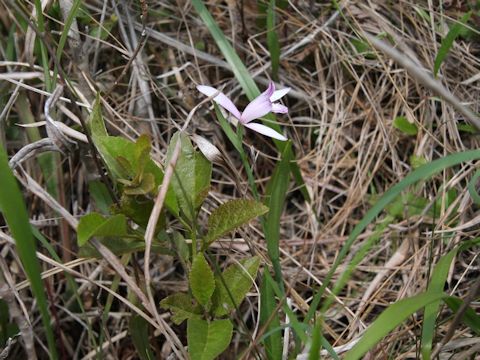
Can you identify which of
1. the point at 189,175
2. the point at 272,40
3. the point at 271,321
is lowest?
the point at 271,321

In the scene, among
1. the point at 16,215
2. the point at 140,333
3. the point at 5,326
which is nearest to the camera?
the point at 16,215

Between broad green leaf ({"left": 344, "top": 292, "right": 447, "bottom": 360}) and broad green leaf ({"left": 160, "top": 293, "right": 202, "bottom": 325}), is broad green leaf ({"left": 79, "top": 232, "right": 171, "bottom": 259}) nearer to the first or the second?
broad green leaf ({"left": 160, "top": 293, "right": 202, "bottom": 325})

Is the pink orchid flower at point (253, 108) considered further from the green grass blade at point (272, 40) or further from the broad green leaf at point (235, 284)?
the green grass blade at point (272, 40)

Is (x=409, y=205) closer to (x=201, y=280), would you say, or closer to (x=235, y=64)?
(x=235, y=64)

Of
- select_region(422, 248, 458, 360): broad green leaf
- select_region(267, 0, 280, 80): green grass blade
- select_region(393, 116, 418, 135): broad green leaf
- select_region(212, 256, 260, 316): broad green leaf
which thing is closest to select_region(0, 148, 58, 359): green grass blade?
select_region(212, 256, 260, 316): broad green leaf

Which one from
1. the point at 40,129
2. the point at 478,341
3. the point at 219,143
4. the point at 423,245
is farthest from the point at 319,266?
the point at 40,129

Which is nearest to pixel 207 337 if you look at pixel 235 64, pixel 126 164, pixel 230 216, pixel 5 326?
pixel 230 216
